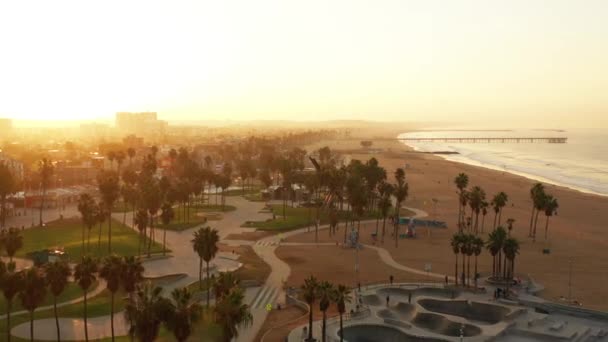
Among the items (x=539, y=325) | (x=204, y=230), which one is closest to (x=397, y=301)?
(x=539, y=325)

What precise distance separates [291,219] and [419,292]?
41583 millimetres

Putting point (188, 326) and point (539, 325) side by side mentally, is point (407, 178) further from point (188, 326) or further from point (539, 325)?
point (188, 326)

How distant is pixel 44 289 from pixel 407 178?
413 ft

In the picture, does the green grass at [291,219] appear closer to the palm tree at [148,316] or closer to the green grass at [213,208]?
the green grass at [213,208]

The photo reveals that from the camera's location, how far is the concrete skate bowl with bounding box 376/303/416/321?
1887 inches

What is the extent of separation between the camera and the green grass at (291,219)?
8788cm

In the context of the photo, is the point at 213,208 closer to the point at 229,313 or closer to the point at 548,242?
the point at 548,242

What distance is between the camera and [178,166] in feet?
448

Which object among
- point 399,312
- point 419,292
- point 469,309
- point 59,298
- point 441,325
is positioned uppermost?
point 419,292

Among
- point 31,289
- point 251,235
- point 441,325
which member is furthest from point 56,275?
point 251,235

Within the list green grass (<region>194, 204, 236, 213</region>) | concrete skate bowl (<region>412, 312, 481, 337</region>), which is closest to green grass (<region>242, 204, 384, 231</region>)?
green grass (<region>194, 204, 236, 213</region>)

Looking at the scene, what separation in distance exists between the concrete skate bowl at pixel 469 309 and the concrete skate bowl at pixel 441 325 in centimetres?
324

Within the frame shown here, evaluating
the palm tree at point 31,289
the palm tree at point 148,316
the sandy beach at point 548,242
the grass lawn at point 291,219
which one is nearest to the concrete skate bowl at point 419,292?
the sandy beach at point 548,242

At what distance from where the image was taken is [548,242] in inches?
3103
